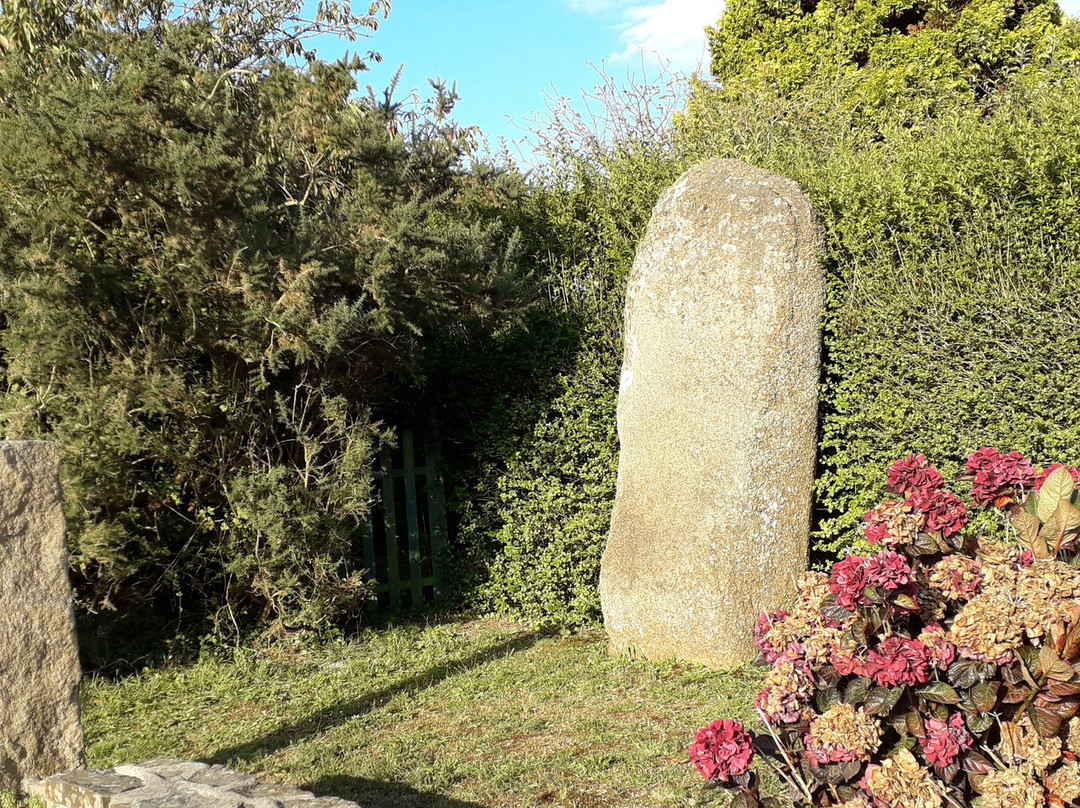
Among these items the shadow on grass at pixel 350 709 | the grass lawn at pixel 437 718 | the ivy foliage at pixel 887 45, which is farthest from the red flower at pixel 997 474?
the ivy foliage at pixel 887 45

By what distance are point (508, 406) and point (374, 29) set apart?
17.1 feet

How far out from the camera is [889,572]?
2.43 meters

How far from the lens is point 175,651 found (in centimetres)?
588

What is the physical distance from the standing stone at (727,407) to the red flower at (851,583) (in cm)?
265

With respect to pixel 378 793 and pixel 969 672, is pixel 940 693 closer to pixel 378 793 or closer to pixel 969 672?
pixel 969 672

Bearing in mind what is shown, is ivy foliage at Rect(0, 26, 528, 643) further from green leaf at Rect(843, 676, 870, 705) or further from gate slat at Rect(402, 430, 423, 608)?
green leaf at Rect(843, 676, 870, 705)

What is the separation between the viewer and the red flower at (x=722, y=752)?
2.37 m

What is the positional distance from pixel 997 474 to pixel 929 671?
30.4 inches

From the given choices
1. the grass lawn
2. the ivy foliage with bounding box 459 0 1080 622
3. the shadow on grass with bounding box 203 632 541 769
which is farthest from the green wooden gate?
the shadow on grass with bounding box 203 632 541 769

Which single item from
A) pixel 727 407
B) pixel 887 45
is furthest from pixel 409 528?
pixel 887 45

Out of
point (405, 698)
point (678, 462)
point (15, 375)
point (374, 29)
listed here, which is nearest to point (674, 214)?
point (678, 462)

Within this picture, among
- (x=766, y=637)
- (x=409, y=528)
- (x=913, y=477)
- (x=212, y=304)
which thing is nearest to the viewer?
(x=766, y=637)

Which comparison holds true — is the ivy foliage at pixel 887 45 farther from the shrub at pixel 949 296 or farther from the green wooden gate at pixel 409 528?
the green wooden gate at pixel 409 528

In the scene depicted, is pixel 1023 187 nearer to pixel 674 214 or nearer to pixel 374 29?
pixel 674 214
